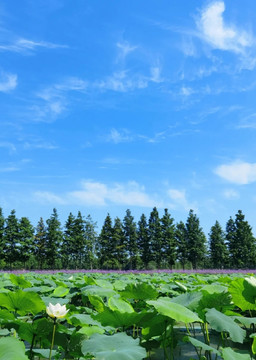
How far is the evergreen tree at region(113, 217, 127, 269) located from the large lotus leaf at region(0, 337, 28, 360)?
4342cm

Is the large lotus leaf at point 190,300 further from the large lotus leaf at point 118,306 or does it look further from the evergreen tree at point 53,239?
the evergreen tree at point 53,239

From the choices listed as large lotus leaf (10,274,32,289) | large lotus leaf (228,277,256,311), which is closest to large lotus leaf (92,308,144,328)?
large lotus leaf (228,277,256,311)

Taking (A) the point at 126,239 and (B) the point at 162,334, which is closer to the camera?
(B) the point at 162,334

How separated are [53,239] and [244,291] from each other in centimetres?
4245

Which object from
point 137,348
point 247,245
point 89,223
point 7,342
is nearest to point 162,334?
point 137,348

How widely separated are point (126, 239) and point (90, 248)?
687cm

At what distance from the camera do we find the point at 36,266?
187ft

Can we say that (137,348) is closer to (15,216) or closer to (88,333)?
(88,333)

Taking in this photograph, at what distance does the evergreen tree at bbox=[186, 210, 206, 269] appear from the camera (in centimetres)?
4472

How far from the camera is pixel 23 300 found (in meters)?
2.11

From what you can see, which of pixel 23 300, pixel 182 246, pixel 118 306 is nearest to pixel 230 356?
pixel 118 306

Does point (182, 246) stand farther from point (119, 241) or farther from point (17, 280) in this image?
point (17, 280)

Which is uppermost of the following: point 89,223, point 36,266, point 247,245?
point 89,223

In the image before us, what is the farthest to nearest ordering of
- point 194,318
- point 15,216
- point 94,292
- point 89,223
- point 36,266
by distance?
point 36,266, point 89,223, point 15,216, point 94,292, point 194,318
